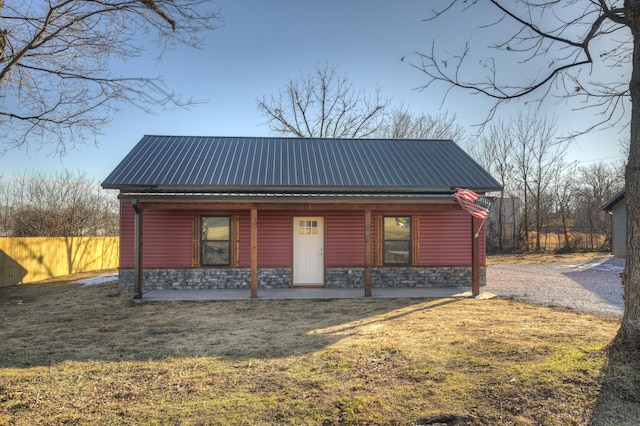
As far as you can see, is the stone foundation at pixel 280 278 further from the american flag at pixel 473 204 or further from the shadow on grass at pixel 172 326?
the american flag at pixel 473 204

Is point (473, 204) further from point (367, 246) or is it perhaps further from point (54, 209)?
point (54, 209)

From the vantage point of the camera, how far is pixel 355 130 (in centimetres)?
2580

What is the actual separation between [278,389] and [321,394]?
0.46m

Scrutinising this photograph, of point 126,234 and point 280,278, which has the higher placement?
point 126,234

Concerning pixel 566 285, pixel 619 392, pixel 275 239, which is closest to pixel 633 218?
pixel 619 392

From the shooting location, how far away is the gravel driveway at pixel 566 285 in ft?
30.2

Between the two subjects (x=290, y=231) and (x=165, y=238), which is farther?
(x=290, y=231)

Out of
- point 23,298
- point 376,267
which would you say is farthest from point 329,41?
point 23,298

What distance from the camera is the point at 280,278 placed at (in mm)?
11391

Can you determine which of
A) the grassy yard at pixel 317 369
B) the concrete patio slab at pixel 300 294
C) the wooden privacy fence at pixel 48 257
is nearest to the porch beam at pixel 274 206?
the concrete patio slab at pixel 300 294

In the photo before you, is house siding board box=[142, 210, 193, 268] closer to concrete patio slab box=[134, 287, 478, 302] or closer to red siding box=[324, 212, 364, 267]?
concrete patio slab box=[134, 287, 478, 302]

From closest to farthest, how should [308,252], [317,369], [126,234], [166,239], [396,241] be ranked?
[317,369] → [126,234] → [166,239] → [308,252] → [396,241]

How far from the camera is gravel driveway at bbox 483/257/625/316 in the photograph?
9.20 meters

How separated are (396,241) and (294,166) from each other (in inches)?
154
